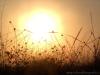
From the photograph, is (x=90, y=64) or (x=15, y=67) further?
(x=90, y=64)

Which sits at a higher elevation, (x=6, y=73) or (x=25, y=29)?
(x=25, y=29)

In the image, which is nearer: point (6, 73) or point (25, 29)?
point (6, 73)

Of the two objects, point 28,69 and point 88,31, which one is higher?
point 88,31

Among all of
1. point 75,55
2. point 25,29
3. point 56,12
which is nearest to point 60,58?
point 75,55

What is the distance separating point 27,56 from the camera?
528 cm

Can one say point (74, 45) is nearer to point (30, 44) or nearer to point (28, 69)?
point (30, 44)

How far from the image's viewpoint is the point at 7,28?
5922 mm

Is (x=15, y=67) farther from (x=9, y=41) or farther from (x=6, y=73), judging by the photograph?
(x=9, y=41)

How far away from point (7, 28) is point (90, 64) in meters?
1.62

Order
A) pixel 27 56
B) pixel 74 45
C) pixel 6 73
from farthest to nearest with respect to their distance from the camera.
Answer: pixel 74 45
pixel 27 56
pixel 6 73


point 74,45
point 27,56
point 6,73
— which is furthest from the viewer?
point 74,45

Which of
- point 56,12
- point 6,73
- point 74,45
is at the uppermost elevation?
point 56,12

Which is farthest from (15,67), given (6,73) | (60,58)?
(60,58)

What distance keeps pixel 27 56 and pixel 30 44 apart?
0.42 m
